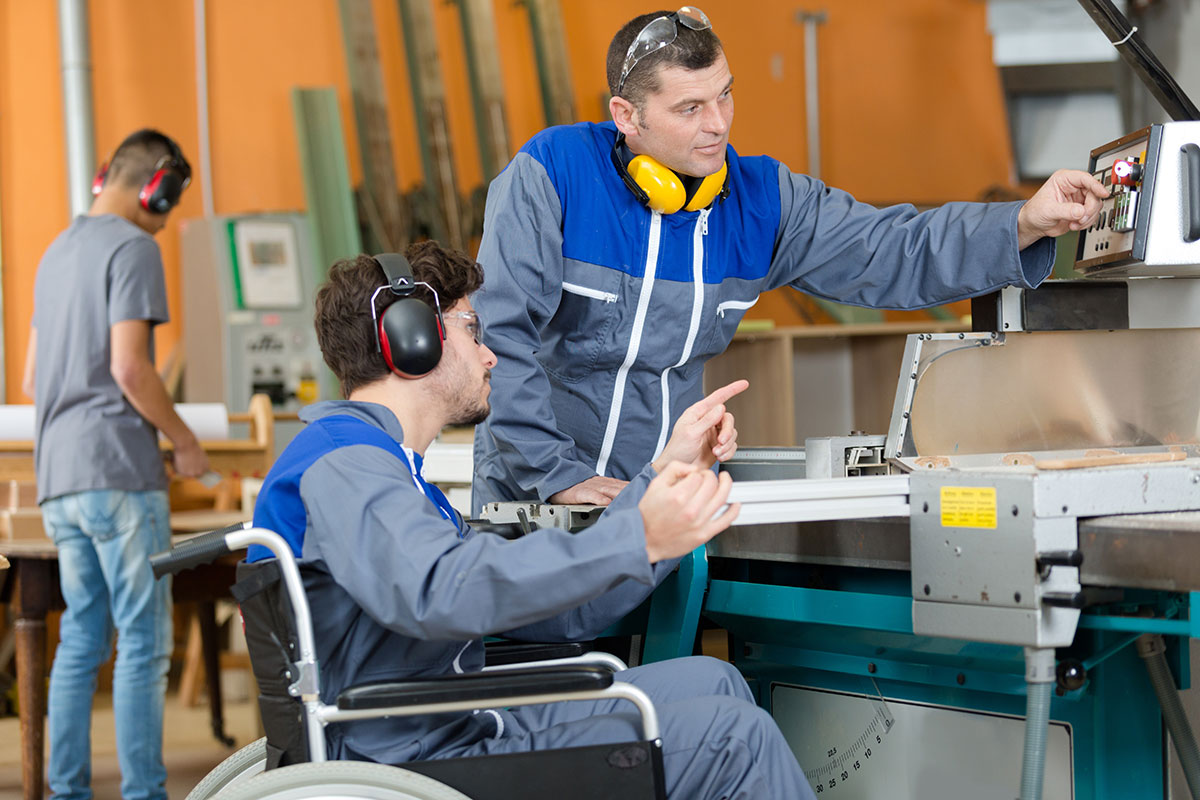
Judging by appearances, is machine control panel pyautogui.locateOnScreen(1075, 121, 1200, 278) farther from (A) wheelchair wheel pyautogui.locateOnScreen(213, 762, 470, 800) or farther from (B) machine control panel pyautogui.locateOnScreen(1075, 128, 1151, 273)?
(A) wheelchair wheel pyautogui.locateOnScreen(213, 762, 470, 800)

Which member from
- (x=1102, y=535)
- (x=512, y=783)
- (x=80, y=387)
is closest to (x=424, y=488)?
(x=512, y=783)

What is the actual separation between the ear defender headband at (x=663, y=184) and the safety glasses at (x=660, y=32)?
0.46 ft

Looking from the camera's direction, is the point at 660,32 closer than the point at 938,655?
No

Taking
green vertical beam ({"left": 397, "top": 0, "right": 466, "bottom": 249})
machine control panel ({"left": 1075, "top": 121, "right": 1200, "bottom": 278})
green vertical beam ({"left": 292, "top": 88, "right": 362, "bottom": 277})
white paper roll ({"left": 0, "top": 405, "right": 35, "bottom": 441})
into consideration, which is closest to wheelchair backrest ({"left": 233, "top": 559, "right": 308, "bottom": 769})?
machine control panel ({"left": 1075, "top": 121, "right": 1200, "bottom": 278})

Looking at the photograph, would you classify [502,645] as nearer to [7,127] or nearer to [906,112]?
[7,127]

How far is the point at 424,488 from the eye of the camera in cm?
155

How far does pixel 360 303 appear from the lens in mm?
1523

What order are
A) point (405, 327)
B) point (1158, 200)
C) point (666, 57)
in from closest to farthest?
point (405, 327)
point (1158, 200)
point (666, 57)

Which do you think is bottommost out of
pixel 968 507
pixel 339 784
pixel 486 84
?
pixel 339 784

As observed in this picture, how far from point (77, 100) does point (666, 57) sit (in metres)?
3.27

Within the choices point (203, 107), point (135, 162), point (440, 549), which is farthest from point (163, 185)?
point (440, 549)

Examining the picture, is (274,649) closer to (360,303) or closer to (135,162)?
(360,303)

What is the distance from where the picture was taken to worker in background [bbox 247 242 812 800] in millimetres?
1272

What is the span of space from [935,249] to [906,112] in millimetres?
3883
